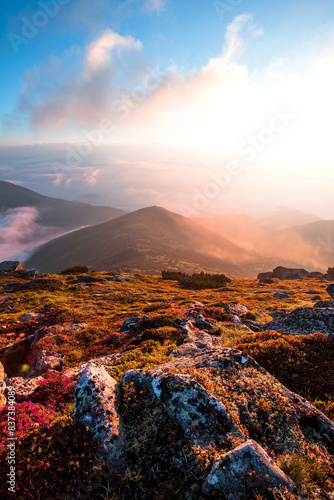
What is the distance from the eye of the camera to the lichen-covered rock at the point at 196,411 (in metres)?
5.06

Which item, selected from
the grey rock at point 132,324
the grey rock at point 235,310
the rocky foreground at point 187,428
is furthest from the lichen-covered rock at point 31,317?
the grey rock at point 235,310

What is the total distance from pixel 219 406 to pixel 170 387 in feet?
4.39

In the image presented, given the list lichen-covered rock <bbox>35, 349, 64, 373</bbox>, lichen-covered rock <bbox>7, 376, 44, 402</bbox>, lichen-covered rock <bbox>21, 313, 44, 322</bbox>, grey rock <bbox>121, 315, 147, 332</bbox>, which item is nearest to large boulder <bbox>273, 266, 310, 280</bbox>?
grey rock <bbox>121, 315, 147, 332</bbox>

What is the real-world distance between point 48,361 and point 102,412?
897 centimetres

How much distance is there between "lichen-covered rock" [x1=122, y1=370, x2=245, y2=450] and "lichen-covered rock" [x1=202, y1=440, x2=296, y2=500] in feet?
1.97

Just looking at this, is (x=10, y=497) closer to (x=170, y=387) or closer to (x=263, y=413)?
(x=170, y=387)

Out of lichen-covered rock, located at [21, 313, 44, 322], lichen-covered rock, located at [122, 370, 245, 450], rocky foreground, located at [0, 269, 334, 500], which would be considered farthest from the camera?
lichen-covered rock, located at [21, 313, 44, 322]

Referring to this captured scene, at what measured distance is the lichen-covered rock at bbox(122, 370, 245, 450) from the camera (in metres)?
5.06

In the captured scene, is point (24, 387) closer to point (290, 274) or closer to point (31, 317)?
point (31, 317)

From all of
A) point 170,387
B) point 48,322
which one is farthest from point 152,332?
point 48,322

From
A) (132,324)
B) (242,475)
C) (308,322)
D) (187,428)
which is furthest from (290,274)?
(242,475)

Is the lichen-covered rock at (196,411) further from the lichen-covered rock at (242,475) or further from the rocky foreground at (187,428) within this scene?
the lichen-covered rock at (242,475)

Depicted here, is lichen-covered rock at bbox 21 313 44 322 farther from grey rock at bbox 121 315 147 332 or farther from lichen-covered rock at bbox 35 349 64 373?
grey rock at bbox 121 315 147 332

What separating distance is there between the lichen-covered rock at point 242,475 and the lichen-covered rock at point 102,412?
2.12 metres
